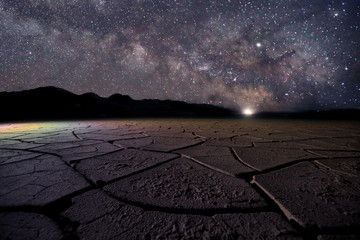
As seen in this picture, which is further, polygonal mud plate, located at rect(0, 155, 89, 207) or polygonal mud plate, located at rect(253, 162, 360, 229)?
polygonal mud plate, located at rect(0, 155, 89, 207)

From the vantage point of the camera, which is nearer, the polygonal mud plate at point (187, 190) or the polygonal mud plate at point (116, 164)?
the polygonal mud plate at point (187, 190)

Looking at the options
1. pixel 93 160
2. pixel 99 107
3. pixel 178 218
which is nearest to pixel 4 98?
pixel 99 107

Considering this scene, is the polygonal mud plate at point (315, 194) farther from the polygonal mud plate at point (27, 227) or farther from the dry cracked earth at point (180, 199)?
the polygonal mud plate at point (27, 227)

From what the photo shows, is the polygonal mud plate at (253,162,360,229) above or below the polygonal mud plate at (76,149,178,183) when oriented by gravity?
below

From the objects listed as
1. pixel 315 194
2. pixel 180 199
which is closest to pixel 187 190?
pixel 180 199

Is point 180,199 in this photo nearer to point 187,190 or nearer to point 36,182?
point 187,190

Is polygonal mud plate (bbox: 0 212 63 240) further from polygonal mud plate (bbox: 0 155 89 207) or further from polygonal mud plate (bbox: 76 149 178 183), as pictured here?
polygonal mud plate (bbox: 76 149 178 183)

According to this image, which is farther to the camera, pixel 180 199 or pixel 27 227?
pixel 180 199

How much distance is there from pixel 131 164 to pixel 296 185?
1097 millimetres

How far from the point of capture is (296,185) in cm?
92

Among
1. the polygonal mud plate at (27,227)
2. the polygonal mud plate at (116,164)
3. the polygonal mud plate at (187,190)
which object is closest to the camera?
the polygonal mud plate at (27,227)

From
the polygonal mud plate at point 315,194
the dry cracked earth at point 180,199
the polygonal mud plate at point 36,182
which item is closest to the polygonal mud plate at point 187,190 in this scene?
the dry cracked earth at point 180,199

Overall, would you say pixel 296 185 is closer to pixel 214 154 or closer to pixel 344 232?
pixel 344 232

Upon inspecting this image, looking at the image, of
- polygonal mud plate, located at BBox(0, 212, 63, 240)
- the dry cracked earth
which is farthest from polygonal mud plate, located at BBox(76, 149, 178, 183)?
polygonal mud plate, located at BBox(0, 212, 63, 240)
